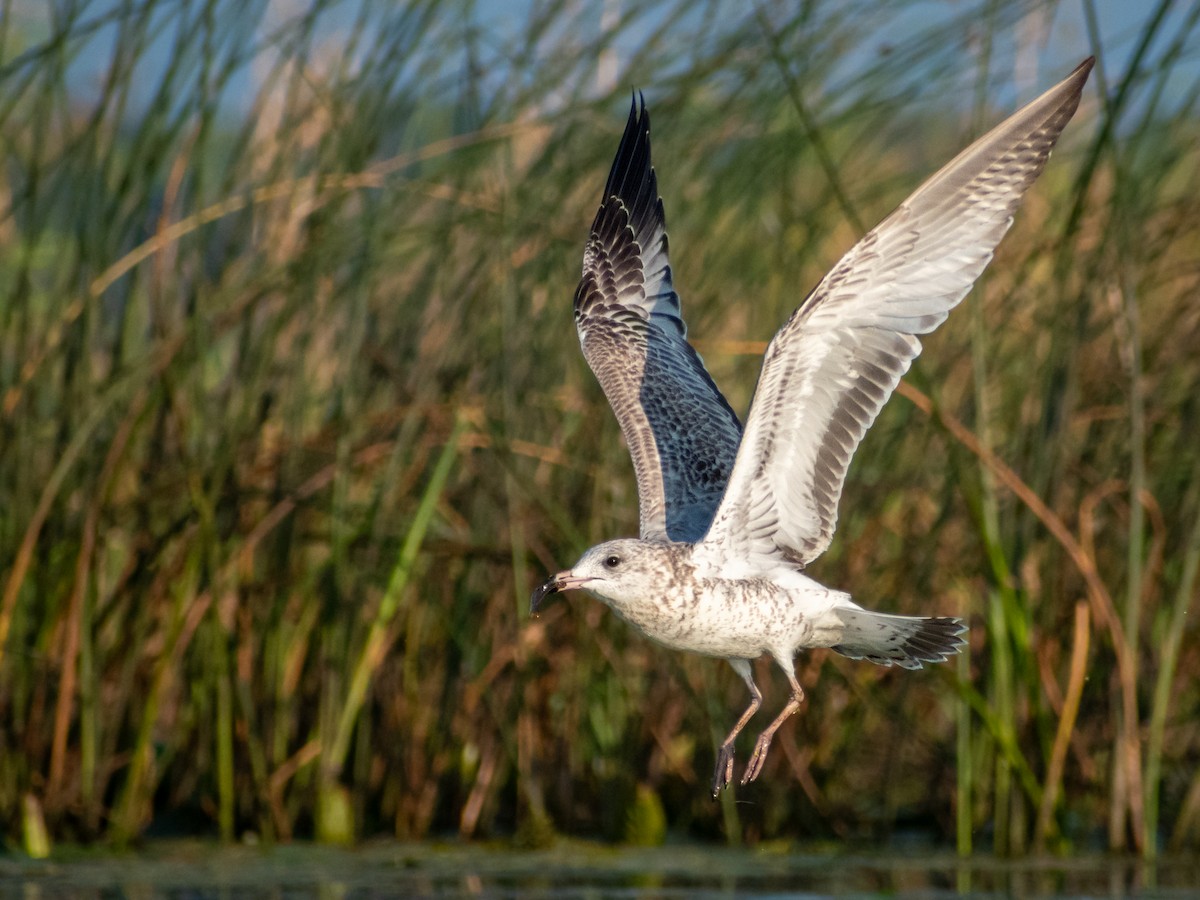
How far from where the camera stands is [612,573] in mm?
5387

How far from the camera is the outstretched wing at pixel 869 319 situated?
541 cm

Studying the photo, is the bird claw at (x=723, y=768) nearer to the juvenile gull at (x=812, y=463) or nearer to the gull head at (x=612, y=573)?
the juvenile gull at (x=812, y=463)

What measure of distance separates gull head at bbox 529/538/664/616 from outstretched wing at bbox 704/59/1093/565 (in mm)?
287

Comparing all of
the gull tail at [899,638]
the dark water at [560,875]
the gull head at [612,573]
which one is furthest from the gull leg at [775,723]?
the dark water at [560,875]

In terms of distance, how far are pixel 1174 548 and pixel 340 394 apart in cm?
330

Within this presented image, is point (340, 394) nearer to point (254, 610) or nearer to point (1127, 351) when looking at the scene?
point (254, 610)

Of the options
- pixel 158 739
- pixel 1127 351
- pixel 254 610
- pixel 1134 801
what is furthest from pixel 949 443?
pixel 158 739

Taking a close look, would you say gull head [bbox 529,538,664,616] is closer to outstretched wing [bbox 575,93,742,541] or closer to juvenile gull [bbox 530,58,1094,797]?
juvenile gull [bbox 530,58,1094,797]

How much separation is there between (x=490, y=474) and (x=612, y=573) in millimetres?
2142

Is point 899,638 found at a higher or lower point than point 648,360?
lower

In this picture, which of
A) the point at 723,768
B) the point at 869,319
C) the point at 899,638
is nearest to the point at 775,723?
the point at 723,768

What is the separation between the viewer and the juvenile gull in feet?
17.7

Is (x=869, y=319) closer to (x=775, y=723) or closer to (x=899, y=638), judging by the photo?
(x=899, y=638)

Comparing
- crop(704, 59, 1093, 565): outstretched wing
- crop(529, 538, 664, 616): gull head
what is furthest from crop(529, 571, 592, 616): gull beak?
Result: crop(704, 59, 1093, 565): outstretched wing
